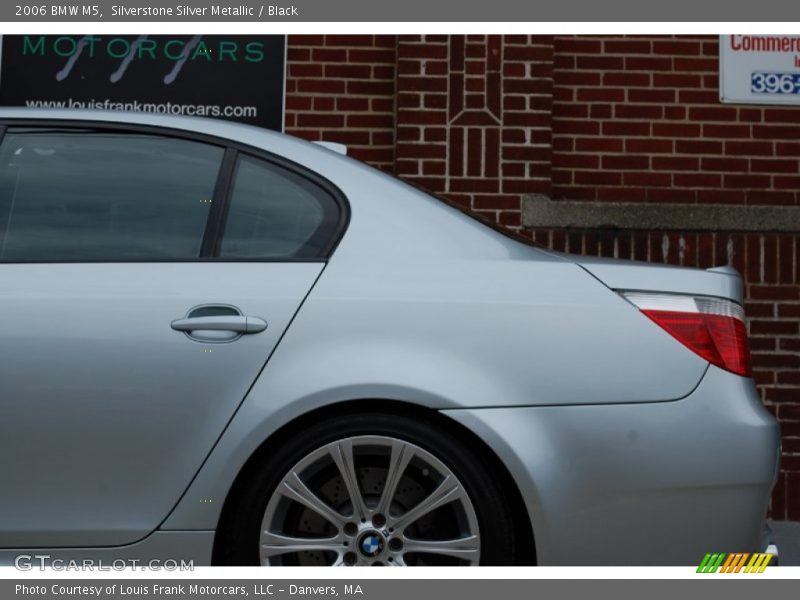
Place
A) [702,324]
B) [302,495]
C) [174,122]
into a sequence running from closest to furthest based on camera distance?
[302,495] → [702,324] → [174,122]

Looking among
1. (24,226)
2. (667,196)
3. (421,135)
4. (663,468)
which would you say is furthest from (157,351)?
(667,196)

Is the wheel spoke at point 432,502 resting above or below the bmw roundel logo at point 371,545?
above

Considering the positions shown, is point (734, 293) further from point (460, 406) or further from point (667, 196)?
point (667, 196)

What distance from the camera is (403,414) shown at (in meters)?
2.81

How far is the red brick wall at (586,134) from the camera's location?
575cm

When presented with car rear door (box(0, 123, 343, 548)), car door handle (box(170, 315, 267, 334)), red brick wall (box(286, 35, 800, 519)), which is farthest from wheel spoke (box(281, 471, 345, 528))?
red brick wall (box(286, 35, 800, 519))

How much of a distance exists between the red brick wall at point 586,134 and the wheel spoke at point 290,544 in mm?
3277

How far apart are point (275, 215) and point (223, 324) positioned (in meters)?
0.39

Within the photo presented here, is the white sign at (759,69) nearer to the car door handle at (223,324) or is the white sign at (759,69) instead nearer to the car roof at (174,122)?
the car roof at (174,122)

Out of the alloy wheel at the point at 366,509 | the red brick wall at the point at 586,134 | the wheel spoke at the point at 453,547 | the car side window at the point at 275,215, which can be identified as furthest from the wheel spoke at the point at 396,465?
the red brick wall at the point at 586,134

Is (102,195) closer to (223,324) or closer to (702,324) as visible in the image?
(223,324)

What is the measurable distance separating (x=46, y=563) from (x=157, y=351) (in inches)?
24.2

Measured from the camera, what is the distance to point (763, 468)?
279 cm

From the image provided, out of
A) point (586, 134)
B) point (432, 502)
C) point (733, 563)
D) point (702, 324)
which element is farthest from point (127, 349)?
point (586, 134)
